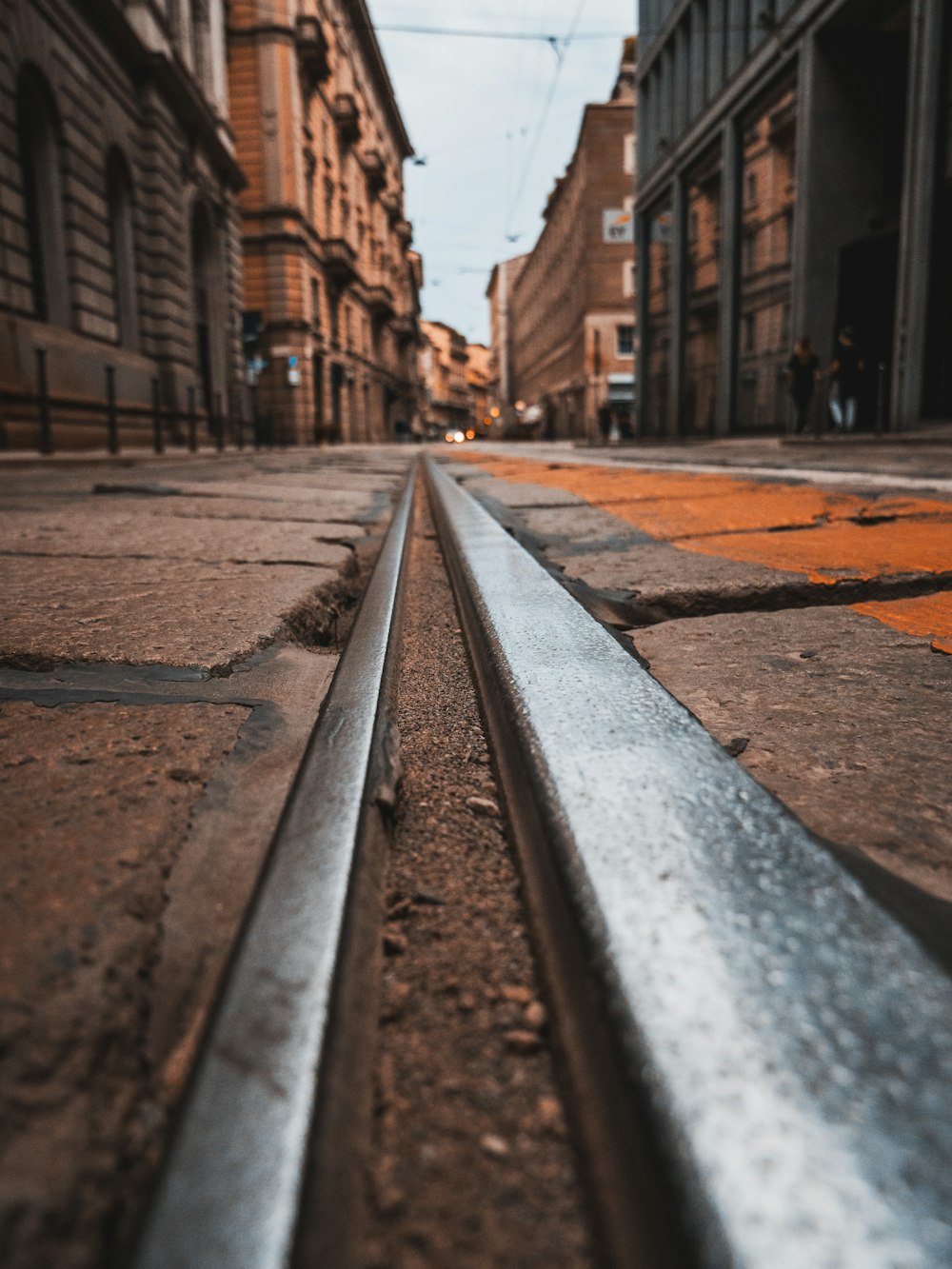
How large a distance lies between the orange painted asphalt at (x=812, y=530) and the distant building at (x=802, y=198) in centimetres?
811

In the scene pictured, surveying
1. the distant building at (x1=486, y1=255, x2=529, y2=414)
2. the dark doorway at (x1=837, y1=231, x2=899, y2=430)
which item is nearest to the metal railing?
the dark doorway at (x1=837, y1=231, x2=899, y2=430)

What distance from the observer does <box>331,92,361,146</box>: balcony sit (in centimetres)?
3097

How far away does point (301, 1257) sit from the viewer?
312mm

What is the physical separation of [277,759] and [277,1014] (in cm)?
42

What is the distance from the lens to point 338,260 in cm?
2978

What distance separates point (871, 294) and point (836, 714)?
13.9 meters

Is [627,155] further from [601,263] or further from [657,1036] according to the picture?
[657,1036]

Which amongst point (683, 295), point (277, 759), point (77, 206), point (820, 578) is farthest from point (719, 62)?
point (277, 759)

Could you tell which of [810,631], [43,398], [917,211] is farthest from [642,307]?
[810,631]

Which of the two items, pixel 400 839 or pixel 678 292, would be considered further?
pixel 678 292

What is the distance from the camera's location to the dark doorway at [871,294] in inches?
480

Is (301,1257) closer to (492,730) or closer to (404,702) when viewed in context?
(492,730)

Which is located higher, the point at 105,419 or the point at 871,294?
the point at 871,294

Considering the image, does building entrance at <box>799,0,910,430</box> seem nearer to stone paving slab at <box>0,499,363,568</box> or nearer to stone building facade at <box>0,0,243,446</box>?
stone building facade at <box>0,0,243,446</box>
